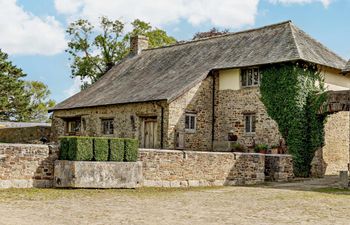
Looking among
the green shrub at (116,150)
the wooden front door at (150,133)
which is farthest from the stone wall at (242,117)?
the green shrub at (116,150)

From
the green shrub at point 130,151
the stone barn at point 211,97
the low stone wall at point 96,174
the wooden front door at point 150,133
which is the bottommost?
the low stone wall at point 96,174

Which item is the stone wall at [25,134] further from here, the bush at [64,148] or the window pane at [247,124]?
the bush at [64,148]

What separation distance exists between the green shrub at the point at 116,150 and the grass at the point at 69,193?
1.19 meters

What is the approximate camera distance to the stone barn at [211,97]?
2677cm

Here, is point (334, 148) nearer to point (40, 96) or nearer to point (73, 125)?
point (73, 125)

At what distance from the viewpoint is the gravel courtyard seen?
36.6 feet

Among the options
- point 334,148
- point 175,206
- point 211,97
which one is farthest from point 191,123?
point 175,206

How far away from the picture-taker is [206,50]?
31750 millimetres

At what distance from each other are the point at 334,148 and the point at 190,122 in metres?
7.72

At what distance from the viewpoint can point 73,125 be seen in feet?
111

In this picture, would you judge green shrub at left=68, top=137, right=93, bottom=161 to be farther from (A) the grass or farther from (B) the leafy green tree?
(B) the leafy green tree

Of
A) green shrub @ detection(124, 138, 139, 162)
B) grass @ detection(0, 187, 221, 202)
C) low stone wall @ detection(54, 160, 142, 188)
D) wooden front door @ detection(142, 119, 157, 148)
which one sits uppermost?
wooden front door @ detection(142, 119, 157, 148)

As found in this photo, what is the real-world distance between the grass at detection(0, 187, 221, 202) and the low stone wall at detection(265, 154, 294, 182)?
571 cm

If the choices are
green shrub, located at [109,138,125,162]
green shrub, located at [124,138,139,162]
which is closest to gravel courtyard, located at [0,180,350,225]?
green shrub, located at [124,138,139,162]
